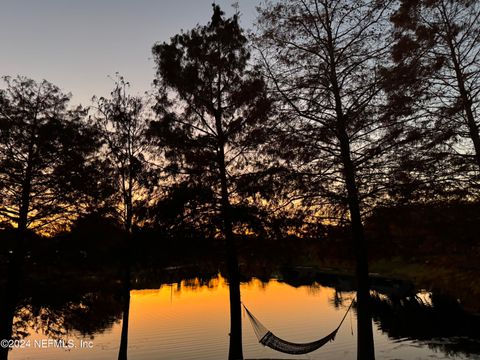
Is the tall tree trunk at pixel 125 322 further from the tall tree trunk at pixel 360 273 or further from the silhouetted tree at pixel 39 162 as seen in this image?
the tall tree trunk at pixel 360 273

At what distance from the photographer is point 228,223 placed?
1354 centimetres

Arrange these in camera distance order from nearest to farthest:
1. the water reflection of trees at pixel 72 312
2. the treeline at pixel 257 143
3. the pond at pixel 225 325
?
the treeline at pixel 257 143, the pond at pixel 225 325, the water reflection of trees at pixel 72 312

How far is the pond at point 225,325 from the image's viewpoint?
62.1ft

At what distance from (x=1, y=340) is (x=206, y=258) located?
7137 mm

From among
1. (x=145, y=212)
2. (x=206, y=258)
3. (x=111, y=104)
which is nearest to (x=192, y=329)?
A: (x=206, y=258)

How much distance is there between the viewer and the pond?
62.1 feet

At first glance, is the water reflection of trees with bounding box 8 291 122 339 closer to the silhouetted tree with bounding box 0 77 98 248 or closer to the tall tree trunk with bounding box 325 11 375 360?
the silhouetted tree with bounding box 0 77 98 248

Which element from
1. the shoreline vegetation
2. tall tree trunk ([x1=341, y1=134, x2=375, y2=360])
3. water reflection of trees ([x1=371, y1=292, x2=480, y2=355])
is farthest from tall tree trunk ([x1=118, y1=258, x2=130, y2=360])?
water reflection of trees ([x1=371, y1=292, x2=480, y2=355])

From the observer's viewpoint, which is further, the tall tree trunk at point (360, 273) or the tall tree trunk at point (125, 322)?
the tall tree trunk at point (125, 322)

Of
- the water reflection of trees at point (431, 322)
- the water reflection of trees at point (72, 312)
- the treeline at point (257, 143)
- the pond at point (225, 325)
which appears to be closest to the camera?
the treeline at point (257, 143)

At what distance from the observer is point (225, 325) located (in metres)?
26.4

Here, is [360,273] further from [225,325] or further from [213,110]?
[225,325]

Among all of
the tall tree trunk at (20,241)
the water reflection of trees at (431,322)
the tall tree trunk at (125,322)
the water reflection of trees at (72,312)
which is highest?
the tall tree trunk at (20,241)

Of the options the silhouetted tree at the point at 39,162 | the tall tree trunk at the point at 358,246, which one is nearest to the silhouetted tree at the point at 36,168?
the silhouetted tree at the point at 39,162
